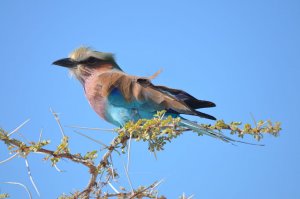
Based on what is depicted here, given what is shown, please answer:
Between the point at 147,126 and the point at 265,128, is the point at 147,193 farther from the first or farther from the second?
the point at 265,128

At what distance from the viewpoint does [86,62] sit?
4.54 metres

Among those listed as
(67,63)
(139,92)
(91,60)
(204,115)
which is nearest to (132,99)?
(139,92)

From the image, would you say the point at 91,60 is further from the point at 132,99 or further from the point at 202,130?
the point at 202,130

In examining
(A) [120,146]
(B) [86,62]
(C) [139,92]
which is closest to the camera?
(A) [120,146]

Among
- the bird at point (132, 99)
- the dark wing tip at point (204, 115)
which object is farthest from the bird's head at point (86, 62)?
the dark wing tip at point (204, 115)

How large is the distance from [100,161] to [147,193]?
0.41 m

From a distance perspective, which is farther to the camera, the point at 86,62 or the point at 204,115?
the point at 86,62

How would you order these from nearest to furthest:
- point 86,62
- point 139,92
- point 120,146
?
point 120,146 → point 139,92 → point 86,62

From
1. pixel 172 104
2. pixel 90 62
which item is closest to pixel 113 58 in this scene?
pixel 90 62

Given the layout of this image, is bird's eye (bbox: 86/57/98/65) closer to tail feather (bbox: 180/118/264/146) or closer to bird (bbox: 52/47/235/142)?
bird (bbox: 52/47/235/142)

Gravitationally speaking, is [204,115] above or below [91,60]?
below

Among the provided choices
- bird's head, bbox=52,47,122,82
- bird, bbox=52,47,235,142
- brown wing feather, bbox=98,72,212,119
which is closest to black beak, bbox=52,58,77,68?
bird's head, bbox=52,47,122,82

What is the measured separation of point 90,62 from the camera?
4.54 metres

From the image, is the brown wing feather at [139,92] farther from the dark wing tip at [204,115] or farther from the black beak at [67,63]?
the black beak at [67,63]
